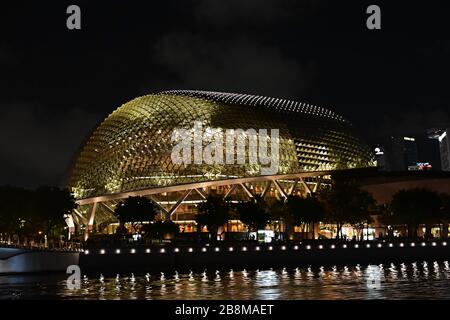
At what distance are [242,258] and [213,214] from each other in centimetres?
2018

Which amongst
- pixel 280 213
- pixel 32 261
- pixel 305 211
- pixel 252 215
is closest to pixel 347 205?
pixel 305 211

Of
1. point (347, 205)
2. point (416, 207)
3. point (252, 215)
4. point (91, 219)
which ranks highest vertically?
point (347, 205)

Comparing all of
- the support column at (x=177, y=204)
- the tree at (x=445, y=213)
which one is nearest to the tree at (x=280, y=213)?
the support column at (x=177, y=204)

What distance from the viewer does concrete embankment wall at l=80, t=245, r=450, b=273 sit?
66562mm

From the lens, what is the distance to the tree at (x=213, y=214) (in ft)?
300

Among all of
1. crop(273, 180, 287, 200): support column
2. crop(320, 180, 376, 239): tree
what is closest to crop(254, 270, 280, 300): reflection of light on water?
crop(320, 180, 376, 239): tree

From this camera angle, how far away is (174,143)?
353 ft

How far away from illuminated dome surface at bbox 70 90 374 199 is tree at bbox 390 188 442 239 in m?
18.1

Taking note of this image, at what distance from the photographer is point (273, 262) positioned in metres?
73.2

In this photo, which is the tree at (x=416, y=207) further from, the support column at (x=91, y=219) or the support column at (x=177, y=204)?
the support column at (x=91, y=219)

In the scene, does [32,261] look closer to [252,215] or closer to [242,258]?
[242,258]

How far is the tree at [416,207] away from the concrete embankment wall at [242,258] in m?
17.7
